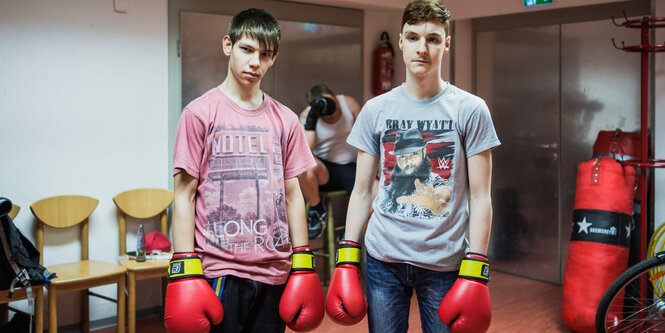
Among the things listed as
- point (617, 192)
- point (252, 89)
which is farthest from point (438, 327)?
point (617, 192)

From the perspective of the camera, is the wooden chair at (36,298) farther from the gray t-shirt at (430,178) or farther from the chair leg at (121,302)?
the gray t-shirt at (430,178)

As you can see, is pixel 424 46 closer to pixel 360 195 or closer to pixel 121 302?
pixel 360 195

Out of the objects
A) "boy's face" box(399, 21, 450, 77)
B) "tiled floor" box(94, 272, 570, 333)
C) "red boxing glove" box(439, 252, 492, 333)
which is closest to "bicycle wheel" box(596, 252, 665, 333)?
"tiled floor" box(94, 272, 570, 333)

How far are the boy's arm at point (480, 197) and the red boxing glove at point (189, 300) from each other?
74cm

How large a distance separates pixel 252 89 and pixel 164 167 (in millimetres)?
2279

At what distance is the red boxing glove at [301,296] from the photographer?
5.90 feet

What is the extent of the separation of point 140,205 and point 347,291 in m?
2.36

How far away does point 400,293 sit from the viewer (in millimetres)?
1842

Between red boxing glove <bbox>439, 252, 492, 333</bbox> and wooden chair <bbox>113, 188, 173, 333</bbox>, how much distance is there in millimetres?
2167

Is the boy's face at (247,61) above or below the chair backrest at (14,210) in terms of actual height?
above

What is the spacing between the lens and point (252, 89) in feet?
6.13

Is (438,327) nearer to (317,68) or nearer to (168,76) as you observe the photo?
(168,76)

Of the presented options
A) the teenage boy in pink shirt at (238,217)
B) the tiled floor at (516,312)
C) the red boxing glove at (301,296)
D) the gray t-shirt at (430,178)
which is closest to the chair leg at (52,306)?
the tiled floor at (516,312)

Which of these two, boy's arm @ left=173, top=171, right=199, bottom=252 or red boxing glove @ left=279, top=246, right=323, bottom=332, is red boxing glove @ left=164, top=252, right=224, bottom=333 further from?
red boxing glove @ left=279, top=246, right=323, bottom=332
